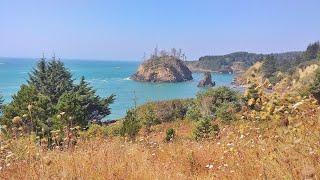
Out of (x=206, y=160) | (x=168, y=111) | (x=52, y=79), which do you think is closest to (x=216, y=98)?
(x=168, y=111)

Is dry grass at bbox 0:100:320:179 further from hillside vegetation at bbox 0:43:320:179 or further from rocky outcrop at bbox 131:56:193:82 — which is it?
rocky outcrop at bbox 131:56:193:82

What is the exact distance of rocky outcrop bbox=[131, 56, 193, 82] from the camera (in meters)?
180

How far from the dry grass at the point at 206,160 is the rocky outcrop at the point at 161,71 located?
17283 cm

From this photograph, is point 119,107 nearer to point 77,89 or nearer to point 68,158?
point 77,89

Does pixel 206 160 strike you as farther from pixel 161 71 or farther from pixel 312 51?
pixel 161 71

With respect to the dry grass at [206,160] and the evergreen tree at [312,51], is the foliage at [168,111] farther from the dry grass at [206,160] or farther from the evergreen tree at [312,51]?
the evergreen tree at [312,51]

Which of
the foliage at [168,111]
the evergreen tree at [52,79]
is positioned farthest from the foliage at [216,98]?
the evergreen tree at [52,79]

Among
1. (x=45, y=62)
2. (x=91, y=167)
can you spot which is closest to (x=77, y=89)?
(x=45, y=62)

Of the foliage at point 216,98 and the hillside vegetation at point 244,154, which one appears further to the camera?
the foliage at point 216,98

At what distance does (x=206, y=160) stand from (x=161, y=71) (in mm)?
177406

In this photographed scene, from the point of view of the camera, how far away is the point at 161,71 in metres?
183

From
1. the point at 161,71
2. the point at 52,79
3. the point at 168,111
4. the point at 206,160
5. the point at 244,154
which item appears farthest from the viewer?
the point at 161,71

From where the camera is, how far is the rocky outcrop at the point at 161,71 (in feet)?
592

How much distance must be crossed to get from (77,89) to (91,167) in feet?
140
